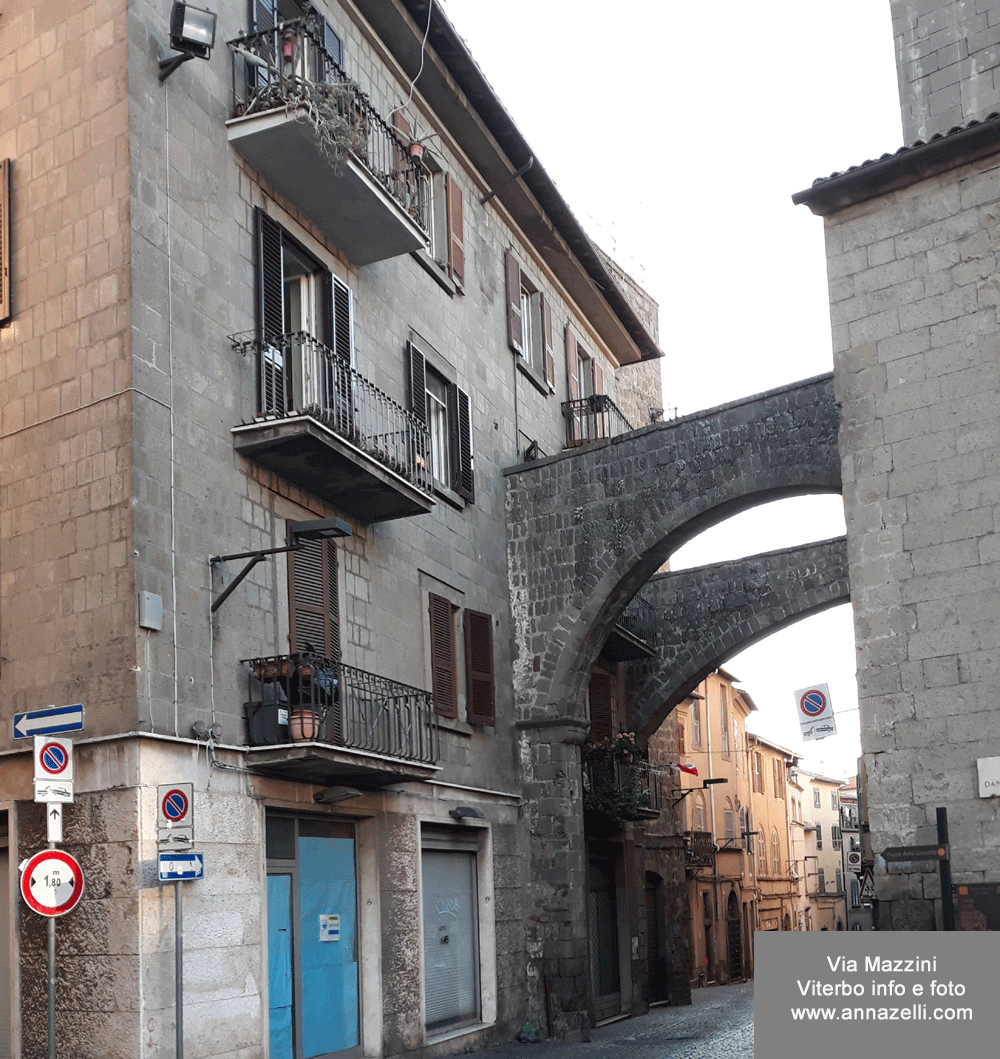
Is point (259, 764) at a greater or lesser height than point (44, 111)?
lesser

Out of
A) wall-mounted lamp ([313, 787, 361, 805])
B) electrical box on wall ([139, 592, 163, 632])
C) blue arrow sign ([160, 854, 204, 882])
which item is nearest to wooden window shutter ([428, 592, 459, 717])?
wall-mounted lamp ([313, 787, 361, 805])

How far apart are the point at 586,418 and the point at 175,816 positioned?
44.9 ft

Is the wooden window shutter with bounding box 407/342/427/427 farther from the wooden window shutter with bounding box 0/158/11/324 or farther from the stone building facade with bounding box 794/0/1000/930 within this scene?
the wooden window shutter with bounding box 0/158/11/324

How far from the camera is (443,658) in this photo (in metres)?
16.7

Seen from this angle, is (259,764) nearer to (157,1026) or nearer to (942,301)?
(157,1026)

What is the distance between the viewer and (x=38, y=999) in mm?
10766

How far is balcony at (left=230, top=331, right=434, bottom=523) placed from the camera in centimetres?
1269

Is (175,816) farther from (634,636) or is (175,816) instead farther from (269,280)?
(634,636)

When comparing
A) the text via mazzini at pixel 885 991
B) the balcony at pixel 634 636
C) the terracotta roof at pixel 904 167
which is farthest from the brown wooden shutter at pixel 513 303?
the text via mazzini at pixel 885 991

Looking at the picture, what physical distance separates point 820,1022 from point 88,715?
6933mm

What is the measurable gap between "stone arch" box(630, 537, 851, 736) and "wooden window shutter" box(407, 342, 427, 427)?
778 centimetres

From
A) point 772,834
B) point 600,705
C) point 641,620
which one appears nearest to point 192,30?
point 641,620

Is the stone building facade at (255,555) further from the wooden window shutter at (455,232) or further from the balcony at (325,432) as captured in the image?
the wooden window shutter at (455,232)

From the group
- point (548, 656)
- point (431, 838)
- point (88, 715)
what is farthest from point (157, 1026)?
point (548, 656)
